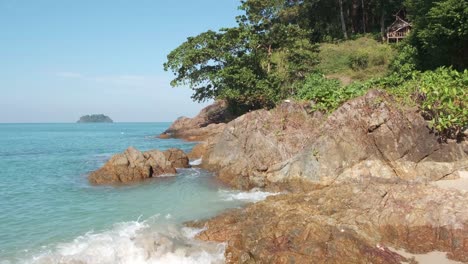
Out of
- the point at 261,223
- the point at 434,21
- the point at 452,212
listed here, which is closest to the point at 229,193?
the point at 261,223

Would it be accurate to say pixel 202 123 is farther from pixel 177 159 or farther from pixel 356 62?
pixel 177 159

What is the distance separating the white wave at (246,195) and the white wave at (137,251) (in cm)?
466

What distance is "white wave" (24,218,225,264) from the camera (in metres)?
11.3

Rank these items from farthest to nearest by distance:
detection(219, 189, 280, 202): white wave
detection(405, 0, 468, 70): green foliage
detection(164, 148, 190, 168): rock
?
detection(164, 148, 190, 168): rock, detection(405, 0, 468, 70): green foliage, detection(219, 189, 280, 202): white wave

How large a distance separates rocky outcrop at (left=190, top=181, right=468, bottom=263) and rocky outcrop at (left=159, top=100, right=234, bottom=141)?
35.4m

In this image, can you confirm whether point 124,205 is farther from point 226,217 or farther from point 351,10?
point 351,10

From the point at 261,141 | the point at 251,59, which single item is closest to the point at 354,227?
the point at 261,141

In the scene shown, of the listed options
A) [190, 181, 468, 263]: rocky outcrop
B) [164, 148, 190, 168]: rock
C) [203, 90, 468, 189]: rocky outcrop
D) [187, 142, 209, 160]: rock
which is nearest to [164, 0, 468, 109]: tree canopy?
[187, 142, 209, 160]: rock

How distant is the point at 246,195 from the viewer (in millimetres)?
17984

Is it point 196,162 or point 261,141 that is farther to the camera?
Answer: point 196,162

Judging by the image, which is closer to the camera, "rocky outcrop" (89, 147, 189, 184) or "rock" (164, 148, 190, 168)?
"rocky outcrop" (89, 147, 189, 184)

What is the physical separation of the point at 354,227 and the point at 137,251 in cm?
645

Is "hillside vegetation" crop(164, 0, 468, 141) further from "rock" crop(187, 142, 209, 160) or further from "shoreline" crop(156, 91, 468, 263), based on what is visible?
"rock" crop(187, 142, 209, 160)

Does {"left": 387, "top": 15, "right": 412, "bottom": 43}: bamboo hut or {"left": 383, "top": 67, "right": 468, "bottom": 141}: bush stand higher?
{"left": 387, "top": 15, "right": 412, "bottom": 43}: bamboo hut
